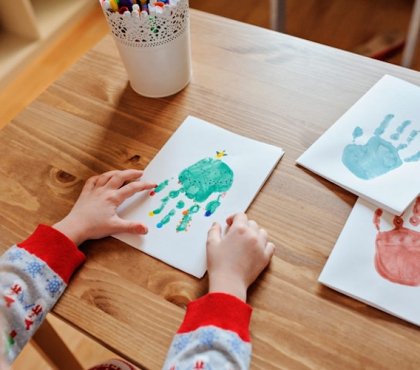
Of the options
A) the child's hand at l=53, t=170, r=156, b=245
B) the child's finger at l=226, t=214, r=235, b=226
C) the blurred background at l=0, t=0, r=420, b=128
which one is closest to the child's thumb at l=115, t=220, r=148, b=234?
the child's hand at l=53, t=170, r=156, b=245

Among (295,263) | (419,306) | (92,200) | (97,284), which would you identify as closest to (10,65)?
(92,200)

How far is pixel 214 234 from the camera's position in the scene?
604 mm

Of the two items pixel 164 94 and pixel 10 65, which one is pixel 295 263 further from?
pixel 10 65

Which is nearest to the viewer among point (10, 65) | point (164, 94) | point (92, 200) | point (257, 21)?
point (92, 200)

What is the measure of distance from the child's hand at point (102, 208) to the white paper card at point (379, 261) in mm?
271

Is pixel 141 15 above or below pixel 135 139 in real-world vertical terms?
above

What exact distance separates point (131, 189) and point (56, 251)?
5.4 inches

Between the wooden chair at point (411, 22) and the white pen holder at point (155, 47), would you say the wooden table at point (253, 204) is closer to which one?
the white pen holder at point (155, 47)

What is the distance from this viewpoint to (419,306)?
1.73ft

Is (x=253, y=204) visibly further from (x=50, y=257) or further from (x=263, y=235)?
(x=50, y=257)

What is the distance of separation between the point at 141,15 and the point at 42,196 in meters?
0.32

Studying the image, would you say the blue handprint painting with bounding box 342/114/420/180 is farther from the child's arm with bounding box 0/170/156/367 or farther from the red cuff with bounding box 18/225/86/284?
the red cuff with bounding box 18/225/86/284

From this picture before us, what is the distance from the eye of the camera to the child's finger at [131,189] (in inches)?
26.2

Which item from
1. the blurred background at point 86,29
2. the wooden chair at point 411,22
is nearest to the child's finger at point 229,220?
the wooden chair at point 411,22
